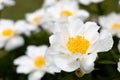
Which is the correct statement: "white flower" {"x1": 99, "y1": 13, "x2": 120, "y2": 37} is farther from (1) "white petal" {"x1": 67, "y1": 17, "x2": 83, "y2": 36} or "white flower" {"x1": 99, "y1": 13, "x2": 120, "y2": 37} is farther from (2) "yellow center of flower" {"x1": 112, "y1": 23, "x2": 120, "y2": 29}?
(1) "white petal" {"x1": 67, "y1": 17, "x2": 83, "y2": 36}

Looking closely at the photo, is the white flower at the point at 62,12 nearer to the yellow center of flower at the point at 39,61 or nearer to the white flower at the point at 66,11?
the white flower at the point at 66,11

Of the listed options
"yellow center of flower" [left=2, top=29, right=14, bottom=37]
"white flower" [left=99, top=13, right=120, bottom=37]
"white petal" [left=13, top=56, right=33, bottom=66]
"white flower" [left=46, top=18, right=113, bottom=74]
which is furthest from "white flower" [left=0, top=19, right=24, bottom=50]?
"white flower" [left=46, top=18, right=113, bottom=74]

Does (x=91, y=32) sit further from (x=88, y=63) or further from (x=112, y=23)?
(x=112, y=23)

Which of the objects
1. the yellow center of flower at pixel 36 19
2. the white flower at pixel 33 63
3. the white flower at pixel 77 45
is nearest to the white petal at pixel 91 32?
the white flower at pixel 77 45

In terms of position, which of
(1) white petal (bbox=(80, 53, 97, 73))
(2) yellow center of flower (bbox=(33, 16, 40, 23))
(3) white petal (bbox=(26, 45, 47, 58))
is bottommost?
(3) white petal (bbox=(26, 45, 47, 58))

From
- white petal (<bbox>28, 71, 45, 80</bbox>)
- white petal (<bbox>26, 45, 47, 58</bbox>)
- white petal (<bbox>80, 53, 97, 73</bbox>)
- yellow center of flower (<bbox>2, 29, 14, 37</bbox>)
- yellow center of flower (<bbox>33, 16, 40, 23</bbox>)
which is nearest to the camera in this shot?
white petal (<bbox>80, 53, 97, 73</bbox>)

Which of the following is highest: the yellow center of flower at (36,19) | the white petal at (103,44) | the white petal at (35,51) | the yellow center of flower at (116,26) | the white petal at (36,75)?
the yellow center of flower at (36,19)

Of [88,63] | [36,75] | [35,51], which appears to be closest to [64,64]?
[88,63]
